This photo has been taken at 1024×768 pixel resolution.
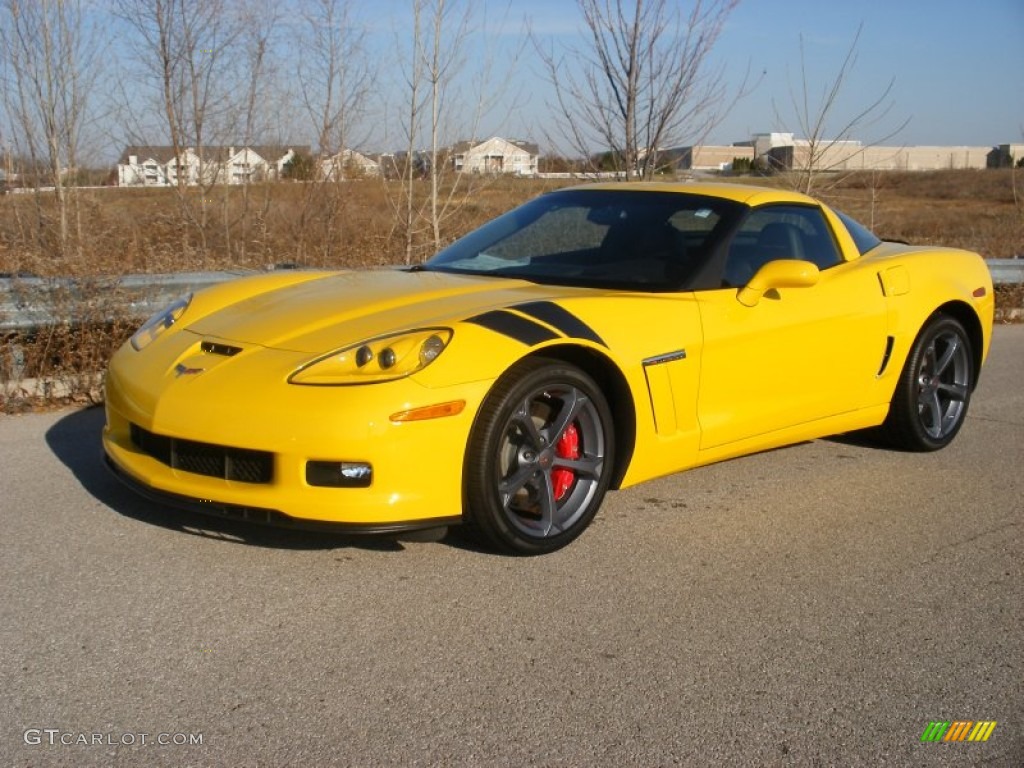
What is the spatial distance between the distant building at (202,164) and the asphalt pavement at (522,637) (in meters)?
7.31

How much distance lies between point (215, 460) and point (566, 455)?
4.14 feet

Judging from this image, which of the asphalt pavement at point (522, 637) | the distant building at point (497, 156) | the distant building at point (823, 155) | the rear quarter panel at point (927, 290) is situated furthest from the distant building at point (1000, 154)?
the asphalt pavement at point (522, 637)

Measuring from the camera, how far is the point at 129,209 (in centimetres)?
1108

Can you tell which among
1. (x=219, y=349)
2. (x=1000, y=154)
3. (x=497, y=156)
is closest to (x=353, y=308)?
(x=219, y=349)

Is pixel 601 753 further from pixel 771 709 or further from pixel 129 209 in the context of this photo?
pixel 129 209

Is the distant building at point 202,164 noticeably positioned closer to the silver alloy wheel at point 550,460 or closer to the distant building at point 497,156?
the distant building at point 497,156

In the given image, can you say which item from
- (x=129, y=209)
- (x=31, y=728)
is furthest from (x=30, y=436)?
(x=129, y=209)

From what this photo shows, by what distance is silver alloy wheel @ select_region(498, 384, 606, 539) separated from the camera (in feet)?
12.4

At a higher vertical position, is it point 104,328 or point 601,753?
point 104,328

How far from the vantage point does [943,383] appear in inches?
224

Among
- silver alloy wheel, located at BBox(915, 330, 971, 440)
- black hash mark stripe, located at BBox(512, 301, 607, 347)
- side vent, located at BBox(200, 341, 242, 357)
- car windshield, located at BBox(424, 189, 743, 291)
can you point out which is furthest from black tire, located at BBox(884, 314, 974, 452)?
side vent, located at BBox(200, 341, 242, 357)

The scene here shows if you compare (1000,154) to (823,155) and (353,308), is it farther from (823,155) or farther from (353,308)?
(353,308)

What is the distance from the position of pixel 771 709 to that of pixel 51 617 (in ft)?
6.81

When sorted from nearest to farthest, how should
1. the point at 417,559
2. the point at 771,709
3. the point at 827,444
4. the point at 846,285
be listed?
1. the point at 771,709
2. the point at 417,559
3. the point at 846,285
4. the point at 827,444
